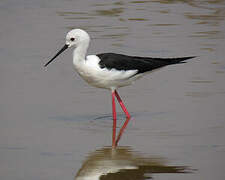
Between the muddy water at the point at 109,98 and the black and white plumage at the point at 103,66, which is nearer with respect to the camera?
the muddy water at the point at 109,98

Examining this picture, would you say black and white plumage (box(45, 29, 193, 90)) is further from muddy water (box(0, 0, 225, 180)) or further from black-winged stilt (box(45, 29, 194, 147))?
muddy water (box(0, 0, 225, 180))

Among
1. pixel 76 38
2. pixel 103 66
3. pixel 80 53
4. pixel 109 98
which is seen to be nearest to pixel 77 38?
pixel 76 38

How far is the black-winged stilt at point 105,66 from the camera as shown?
779 cm

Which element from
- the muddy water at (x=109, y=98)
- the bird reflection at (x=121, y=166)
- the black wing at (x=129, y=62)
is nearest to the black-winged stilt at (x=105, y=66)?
the black wing at (x=129, y=62)

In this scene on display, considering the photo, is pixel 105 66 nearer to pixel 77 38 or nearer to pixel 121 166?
pixel 77 38

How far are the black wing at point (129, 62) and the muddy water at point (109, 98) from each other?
421mm

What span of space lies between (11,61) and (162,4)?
4418 millimetres

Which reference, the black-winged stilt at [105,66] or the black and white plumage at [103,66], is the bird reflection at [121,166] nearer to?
the black-winged stilt at [105,66]

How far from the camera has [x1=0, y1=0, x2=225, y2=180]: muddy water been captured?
21.2 feet

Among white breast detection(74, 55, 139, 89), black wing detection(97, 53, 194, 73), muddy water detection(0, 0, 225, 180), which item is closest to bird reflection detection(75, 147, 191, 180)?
muddy water detection(0, 0, 225, 180)

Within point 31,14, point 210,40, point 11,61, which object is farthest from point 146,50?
point 31,14

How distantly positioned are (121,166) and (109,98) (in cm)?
217

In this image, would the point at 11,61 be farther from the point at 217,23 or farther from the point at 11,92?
the point at 217,23

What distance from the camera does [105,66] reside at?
25.6ft
